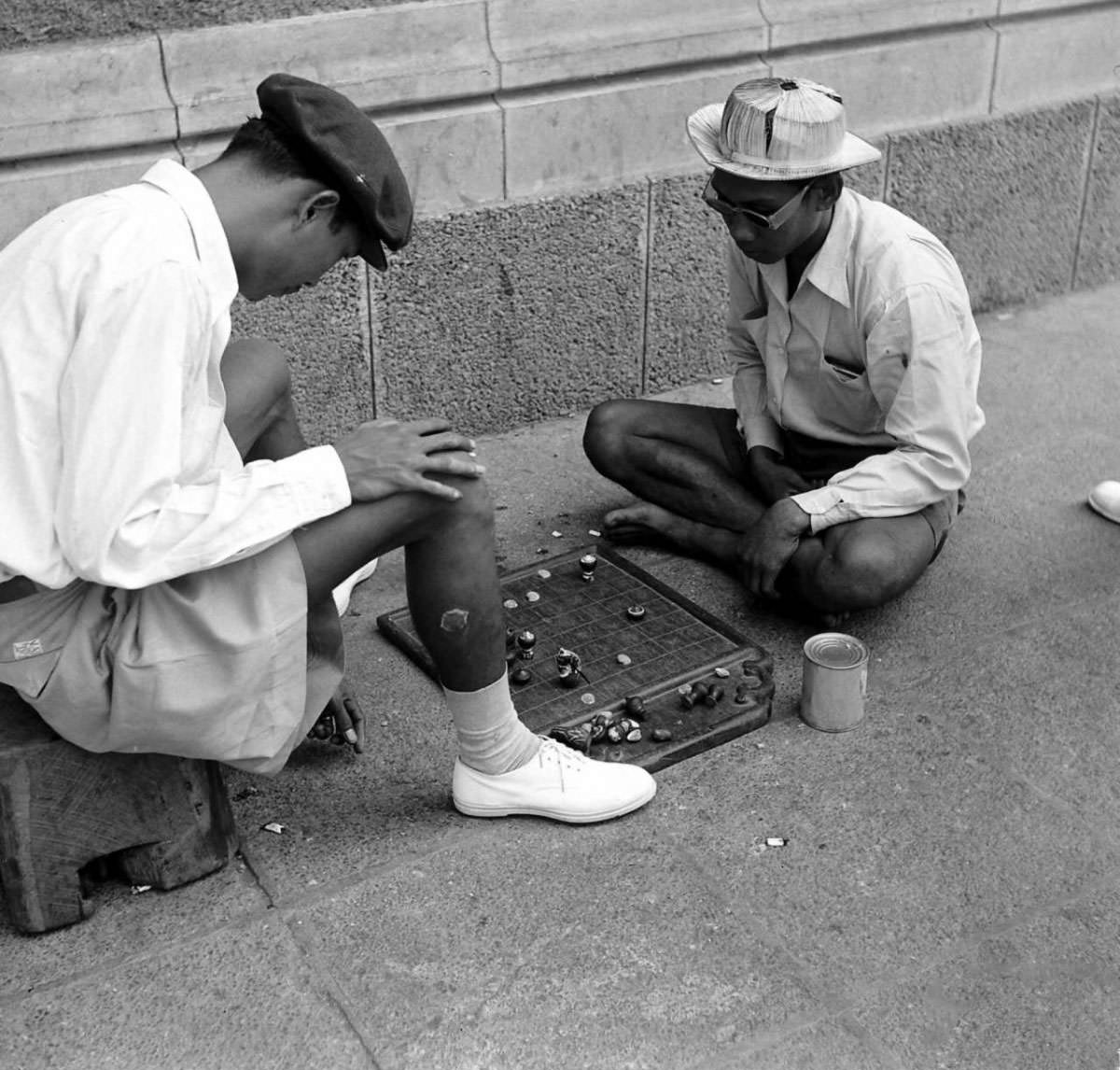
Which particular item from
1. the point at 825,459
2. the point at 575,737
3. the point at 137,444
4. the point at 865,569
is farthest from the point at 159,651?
the point at 825,459

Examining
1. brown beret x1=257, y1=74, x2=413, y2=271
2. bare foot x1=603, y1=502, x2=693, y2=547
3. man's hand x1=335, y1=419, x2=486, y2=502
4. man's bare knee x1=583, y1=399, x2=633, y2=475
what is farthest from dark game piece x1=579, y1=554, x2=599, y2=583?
brown beret x1=257, y1=74, x2=413, y2=271

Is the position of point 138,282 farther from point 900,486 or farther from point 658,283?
point 658,283

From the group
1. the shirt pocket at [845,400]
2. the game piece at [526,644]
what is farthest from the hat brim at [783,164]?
the game piece at [526,644]

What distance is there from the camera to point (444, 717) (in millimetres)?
3795

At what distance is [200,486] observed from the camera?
2.73m

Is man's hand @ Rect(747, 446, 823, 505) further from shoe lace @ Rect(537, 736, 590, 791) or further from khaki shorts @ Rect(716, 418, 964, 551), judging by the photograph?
shoe lace @ Rect(537, 736, 590, 791)

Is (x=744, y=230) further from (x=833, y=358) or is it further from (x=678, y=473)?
(x=678, y=473)

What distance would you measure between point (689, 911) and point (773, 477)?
1582 millimetres

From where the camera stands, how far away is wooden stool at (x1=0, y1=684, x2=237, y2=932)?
2926 mm

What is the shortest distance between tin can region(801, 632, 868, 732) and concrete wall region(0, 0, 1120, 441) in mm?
1901

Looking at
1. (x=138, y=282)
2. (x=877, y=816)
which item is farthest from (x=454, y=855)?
(x=138, y=282)

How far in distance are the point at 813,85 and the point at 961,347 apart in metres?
0.78

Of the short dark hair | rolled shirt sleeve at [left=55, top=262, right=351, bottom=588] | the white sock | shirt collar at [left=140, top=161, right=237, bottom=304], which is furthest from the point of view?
the white sock

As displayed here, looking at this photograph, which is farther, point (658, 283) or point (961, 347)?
point (658, 283)
